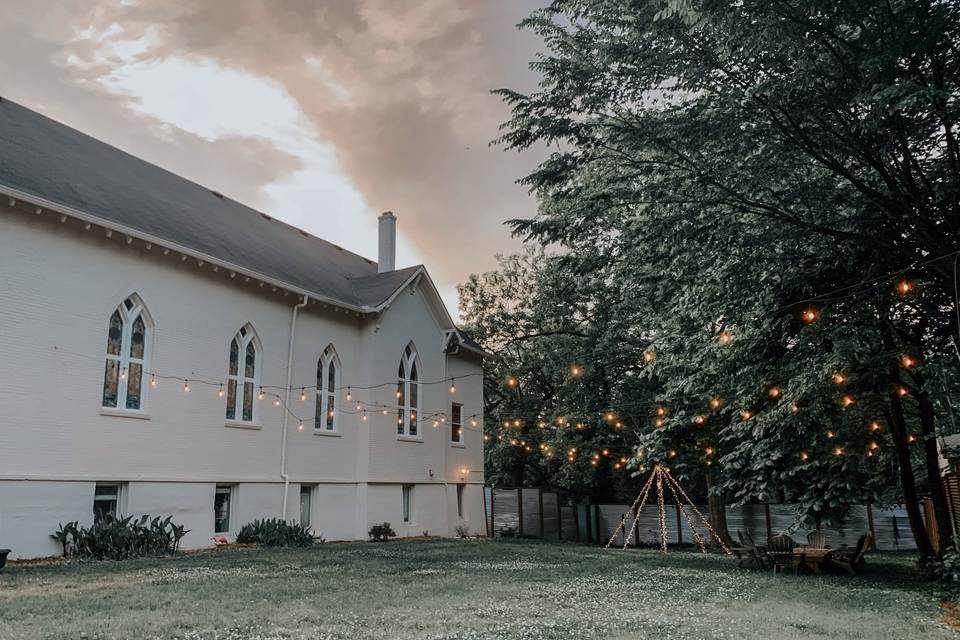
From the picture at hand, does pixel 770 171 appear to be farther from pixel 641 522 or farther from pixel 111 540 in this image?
pixel 641 522

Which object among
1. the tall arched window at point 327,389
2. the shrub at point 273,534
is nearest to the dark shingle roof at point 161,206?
the tall arched window at point 327,389

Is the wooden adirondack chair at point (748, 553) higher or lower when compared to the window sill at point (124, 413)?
lower

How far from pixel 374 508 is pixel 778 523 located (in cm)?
1280

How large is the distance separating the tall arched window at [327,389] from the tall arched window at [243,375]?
2304 mm

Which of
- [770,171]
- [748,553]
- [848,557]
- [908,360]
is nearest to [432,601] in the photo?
[770,171]

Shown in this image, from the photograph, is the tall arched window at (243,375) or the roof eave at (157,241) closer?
the roof eave at (157,241)

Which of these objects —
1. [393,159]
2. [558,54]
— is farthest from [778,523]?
[558,54]

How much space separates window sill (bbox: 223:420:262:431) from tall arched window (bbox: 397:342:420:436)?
217 inches

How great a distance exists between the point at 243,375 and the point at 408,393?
6426 mm

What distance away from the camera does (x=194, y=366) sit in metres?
15.5

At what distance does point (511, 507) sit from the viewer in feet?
83.8

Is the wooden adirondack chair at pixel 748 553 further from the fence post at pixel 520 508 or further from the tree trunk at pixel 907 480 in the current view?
the fence post at pixel 520 508

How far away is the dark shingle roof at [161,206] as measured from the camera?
1374 centimetres

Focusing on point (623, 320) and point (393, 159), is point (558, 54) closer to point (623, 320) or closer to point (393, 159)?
point (393, 159)
